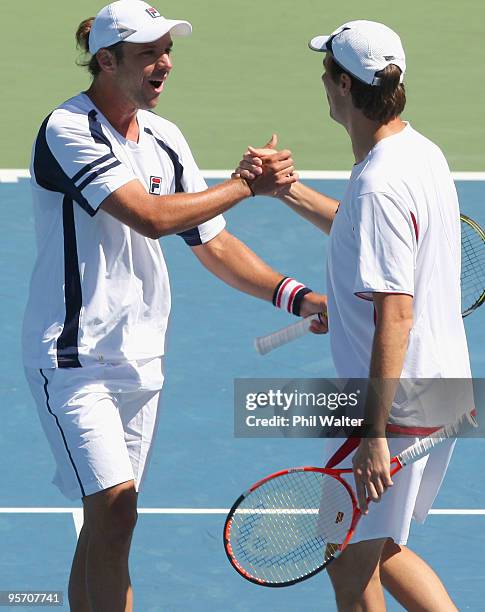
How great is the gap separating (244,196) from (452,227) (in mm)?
953

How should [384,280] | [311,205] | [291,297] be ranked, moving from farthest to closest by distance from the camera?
[311,205] → [291,297] → [384,280]

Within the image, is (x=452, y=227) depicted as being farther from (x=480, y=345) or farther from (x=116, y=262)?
(x=480, y=345)

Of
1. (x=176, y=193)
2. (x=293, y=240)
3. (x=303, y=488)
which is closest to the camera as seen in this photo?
(x=303, y=488)

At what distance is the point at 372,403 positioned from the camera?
4766mm

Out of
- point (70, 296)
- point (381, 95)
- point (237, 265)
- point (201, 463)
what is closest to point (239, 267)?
point (237, 265)

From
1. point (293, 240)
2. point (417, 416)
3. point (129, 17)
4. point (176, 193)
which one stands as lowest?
point (293, 240)

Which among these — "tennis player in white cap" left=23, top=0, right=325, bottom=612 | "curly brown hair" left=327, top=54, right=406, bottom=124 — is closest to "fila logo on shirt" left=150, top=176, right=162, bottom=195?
"tennis player in white cap" left=23, top=0, right=325, bottom=612

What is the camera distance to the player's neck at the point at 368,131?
497 centimetres

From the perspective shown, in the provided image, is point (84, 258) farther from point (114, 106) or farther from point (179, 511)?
point (179, 511)

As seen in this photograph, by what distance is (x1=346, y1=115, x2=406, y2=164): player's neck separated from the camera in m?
4.97

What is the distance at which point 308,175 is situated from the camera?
1166cm

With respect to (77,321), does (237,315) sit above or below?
below

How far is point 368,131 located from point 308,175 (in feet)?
22.0

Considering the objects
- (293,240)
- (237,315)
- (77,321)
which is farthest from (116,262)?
(293,240)
